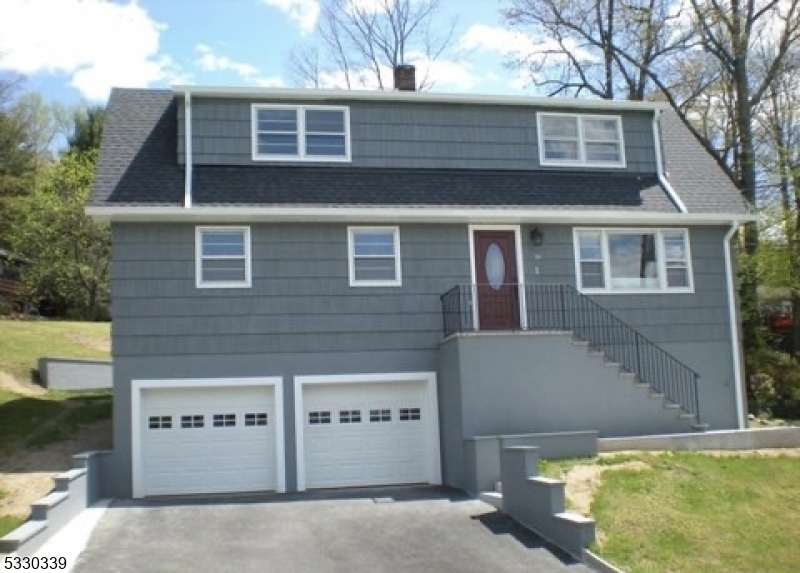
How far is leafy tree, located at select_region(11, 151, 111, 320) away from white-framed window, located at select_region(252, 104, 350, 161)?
18221mm

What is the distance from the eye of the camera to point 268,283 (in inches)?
603

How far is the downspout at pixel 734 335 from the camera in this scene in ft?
54.9

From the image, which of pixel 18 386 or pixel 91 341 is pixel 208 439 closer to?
pixel 18 386

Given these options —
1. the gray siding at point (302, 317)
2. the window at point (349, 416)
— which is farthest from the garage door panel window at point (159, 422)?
the window at point (349, 416)

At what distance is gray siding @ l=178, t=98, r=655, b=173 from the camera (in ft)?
53.4

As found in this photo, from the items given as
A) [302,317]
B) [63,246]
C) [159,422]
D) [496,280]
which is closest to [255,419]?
[159,422]

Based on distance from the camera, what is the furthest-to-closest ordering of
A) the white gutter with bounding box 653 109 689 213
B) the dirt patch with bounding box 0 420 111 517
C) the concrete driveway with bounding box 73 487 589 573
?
the white gutter with bounding box 653 109 689 213
the dirt patch with bounding box 0 420 111 517
the concrete driveway with bounding box 73 487 589 573

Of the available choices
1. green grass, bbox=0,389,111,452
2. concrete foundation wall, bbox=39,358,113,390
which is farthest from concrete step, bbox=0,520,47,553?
concrete foundation wall, bbox=39,358,113,390

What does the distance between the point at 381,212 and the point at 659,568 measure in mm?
8168

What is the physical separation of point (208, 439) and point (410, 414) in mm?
3573

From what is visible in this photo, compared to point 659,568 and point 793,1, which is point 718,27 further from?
point 659,568

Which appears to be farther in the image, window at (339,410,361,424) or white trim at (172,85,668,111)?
white trim at (172,85,668,111)

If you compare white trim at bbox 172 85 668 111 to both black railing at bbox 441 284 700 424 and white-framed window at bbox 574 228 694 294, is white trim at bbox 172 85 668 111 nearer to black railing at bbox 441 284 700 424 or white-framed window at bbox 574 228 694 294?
white-framed window at bbox 574 228 694 294

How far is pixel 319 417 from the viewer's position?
15414 millimetres
